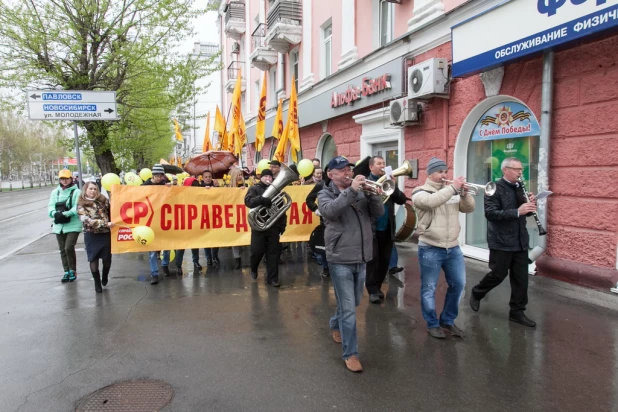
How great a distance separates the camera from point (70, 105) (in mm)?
7879

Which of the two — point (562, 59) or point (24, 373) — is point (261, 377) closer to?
point (24, 373)

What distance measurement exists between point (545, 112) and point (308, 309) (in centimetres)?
430

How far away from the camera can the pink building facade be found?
550cm

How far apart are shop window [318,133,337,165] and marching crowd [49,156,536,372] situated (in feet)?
23.9

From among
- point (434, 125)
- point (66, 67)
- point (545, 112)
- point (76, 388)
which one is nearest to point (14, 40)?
point (66, 67)

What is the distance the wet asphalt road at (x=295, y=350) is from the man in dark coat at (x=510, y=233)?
1.43 ft

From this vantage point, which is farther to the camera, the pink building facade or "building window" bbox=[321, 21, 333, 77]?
"building window" bbox=[321, 21, 333, 77]

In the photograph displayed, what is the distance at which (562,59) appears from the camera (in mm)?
5969

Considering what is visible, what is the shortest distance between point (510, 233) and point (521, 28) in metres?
3.32

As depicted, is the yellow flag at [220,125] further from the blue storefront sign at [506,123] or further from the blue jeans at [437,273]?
the blue jeans at [437,273]

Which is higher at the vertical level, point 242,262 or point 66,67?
point 66,67

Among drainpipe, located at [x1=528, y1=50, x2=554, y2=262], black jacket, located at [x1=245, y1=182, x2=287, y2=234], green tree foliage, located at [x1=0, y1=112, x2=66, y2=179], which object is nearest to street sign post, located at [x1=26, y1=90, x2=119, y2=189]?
black jacket, located at [x1=245, y1=182, x2=287, y2=234]

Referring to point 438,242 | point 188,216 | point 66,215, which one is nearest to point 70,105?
point 66,215

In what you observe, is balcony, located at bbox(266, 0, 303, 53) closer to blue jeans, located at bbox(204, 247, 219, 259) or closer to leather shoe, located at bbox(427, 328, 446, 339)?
blue jeans, located at bbox(204, 247, 219, 259)
